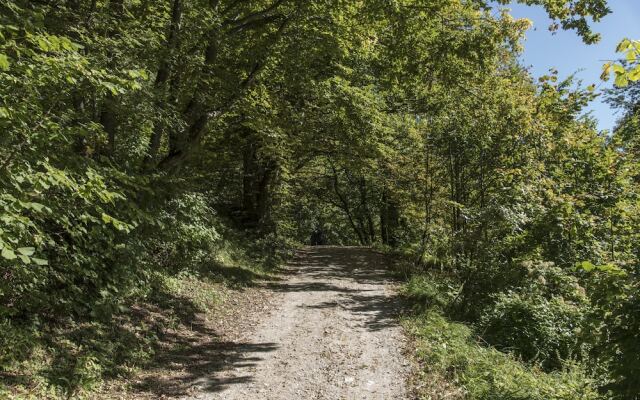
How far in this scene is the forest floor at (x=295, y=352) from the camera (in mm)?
6414

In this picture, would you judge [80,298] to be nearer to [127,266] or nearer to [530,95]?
[127,266]

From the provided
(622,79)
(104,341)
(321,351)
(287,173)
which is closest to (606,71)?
(622,79)

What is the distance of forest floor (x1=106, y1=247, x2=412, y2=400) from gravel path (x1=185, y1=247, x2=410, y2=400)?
0.05 feet

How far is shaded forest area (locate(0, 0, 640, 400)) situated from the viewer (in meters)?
4.68

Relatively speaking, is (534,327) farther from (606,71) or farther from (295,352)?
(606,71)

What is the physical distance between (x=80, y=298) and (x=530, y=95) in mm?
11996

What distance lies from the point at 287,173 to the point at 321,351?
10.0m

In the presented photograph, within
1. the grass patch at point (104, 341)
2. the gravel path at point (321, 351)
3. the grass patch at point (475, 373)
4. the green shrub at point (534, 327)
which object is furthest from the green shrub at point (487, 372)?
the grass patch at point (104, 341)

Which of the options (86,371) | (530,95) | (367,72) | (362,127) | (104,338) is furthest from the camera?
(367,72)

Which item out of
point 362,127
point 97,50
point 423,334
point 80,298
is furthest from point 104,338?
point 362,127

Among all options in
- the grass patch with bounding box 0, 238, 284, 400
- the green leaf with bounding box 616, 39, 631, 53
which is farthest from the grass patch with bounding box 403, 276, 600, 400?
the grass patch with bounding box 0, 238, 284, 400

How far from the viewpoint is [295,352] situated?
26.1 feet

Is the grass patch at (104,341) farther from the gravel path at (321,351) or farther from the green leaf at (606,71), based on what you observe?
the green leaf at (606,71)

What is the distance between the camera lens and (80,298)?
698 cm
